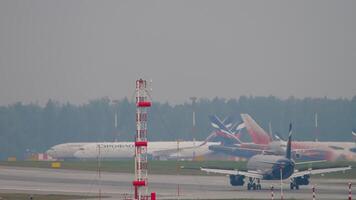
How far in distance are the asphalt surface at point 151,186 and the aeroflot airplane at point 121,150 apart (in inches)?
2183

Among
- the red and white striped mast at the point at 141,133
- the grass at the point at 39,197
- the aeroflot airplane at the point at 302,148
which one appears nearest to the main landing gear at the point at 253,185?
the grass at the point at 39,197

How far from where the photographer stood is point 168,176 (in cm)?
10450

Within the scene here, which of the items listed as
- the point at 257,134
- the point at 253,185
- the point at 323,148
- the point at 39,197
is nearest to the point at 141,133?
the point at 39,197

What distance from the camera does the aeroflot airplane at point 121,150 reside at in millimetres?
169375

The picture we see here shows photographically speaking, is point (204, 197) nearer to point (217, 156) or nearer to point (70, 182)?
point (70, 182)

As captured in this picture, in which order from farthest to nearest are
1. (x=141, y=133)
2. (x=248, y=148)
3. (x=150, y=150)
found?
(x=150, y=150)
(x=248, y=148)
(x=141, y=133)

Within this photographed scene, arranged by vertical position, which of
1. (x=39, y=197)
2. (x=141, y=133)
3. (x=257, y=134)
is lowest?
(x=39, y=197)

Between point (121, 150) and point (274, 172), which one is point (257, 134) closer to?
point (121, 150)

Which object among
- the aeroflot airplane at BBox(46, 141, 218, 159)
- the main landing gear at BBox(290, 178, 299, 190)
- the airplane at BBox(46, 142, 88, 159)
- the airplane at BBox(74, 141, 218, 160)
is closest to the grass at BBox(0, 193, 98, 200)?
the main landing gear at BBox(290, 178, 299, 190)

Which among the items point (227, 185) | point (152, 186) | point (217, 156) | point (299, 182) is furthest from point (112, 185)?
point (217, 156)

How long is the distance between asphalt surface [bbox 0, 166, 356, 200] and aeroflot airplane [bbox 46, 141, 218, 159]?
55.4 meters

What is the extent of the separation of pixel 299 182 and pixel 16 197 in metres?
24.0

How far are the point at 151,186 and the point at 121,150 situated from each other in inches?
3252

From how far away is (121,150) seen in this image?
554ft
